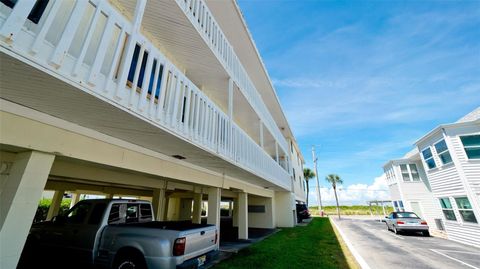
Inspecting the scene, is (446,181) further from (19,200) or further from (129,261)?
(19,200)

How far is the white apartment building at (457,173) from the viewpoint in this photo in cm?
1172

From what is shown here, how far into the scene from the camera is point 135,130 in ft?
11.7

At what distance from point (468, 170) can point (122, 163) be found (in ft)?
56.8

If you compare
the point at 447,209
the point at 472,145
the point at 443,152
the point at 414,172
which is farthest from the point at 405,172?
the point at 472,145

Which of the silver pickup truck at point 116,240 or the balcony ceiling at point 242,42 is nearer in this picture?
the silver pickup truck at point 116,240

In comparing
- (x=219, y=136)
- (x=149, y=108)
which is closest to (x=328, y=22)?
(x=219, y=136)

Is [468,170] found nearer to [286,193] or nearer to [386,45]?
[386,45]

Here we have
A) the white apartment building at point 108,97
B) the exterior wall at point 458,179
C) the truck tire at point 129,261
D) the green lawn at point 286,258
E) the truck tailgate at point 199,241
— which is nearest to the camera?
the white apartment building at point 108,97

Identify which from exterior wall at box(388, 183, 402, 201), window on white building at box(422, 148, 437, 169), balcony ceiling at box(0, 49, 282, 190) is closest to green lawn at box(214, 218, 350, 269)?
balcony ceiling at box(0, 49, 282, 190)

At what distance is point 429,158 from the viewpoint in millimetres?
15516

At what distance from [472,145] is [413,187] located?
33.9 ft

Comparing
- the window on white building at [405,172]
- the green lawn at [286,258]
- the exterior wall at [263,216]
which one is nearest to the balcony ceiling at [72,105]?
the green lawn at [286,258]

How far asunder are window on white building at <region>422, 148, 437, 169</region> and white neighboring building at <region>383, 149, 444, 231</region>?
12.9ft

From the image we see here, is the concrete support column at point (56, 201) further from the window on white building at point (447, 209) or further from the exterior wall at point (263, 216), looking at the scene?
the window on white building at point (447, 209)
